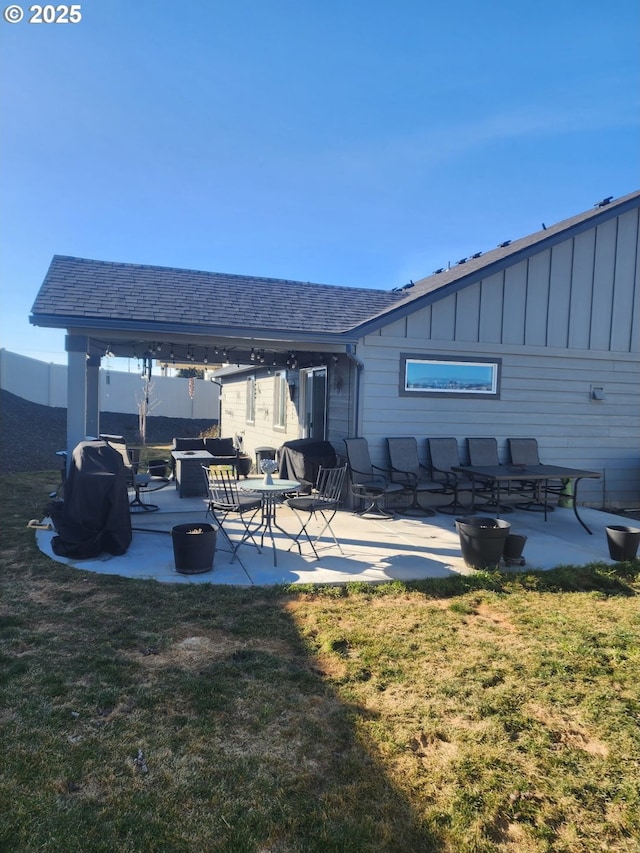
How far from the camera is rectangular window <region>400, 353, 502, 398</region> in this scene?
760 cm

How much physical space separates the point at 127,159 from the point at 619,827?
1126 centimetres

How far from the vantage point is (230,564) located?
189 inches

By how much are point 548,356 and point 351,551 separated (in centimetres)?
499

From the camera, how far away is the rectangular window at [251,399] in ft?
45.8

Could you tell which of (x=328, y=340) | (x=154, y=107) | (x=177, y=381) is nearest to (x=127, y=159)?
(x=154, y=107)

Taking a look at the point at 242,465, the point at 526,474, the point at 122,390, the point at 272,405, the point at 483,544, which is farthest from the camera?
the point at 122,390

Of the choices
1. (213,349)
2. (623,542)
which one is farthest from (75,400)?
(623,542)

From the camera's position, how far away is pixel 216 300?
310 inches

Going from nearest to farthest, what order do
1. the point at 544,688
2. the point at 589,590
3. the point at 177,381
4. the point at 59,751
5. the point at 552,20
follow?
1. the point at 59,751
2. the point at 544,688
3. the point at 589,590
4. the point at 552,20
5. the point at 177,381

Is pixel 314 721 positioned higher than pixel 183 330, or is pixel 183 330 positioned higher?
pixel 183 330

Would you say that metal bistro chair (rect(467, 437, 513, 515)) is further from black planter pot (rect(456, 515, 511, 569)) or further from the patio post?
the patio post

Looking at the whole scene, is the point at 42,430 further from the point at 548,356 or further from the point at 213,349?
the point at 548,356

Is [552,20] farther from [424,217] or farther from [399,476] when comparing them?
[399,476]

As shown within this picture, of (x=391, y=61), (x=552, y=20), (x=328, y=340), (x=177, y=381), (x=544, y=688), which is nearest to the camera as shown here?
(x=544, y=688)
